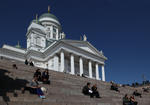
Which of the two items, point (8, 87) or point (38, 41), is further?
point (38, 41)

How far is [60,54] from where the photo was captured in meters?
39.9

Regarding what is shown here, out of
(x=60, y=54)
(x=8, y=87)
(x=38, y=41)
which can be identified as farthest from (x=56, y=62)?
(x=8, y=87)

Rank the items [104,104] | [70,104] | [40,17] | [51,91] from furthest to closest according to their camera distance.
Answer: [40,17]
[104,104]
[51,91]
[70,104]

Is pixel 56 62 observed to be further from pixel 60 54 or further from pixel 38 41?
pixel 38 41

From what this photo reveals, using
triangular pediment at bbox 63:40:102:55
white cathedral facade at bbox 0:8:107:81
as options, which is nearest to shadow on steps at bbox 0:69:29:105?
white cathedral facade at bbox 0:8:107:81

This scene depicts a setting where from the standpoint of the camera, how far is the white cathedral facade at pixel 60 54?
39.5m

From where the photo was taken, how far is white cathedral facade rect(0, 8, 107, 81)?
39500 millimetres

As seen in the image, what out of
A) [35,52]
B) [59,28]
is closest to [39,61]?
[35,52]

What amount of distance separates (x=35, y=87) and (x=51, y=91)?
50.0 inches

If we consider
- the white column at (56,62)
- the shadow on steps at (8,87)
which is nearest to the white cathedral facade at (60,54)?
the white column at (56,62)

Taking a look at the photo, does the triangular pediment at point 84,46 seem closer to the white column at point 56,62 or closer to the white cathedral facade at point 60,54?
the white cathedral facade at point 60,54

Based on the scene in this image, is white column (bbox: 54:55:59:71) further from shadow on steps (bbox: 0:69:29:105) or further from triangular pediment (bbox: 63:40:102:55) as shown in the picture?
shadow on steps (bbox: 0:69:29:105)

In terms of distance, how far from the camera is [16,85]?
364 inches

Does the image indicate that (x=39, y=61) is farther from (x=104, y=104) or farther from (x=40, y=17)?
(x=104, y=104)
